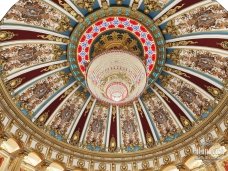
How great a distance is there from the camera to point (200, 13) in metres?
11.9

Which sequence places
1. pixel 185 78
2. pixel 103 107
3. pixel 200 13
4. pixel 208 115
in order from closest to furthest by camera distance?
pixel 200 13 → pixel 208 115 → pixel 185 78 → pixel 103 107

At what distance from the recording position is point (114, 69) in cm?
1190

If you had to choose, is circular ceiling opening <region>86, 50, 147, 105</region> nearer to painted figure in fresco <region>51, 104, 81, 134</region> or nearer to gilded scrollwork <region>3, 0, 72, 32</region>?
gilded scrollwork <region>3, 0, 72, 32</region>

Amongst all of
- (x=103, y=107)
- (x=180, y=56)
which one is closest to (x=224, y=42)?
(x=180, y=56)

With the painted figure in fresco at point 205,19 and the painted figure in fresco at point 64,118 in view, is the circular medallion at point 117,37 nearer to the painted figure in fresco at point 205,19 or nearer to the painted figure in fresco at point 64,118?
the painted figure in fresco at point 64,118

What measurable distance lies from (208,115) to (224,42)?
3.25m

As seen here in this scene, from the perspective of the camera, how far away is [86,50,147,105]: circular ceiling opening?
11.4 metres

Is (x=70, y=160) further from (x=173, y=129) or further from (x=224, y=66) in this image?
(x=224, y=66)

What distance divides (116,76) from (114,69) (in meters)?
0.39

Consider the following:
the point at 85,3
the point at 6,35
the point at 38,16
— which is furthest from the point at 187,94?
the point at 6,35

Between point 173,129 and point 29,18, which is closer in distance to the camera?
point 29,18

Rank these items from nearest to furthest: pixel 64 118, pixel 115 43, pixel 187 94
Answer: pixel 115 43
pixel 187 94
pixel 64 118

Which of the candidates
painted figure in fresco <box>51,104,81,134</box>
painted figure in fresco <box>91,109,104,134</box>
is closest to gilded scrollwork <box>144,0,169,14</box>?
painted figure in fresco <box>91,109,104,134</box>

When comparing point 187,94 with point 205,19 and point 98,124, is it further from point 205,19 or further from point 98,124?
point 98,124
